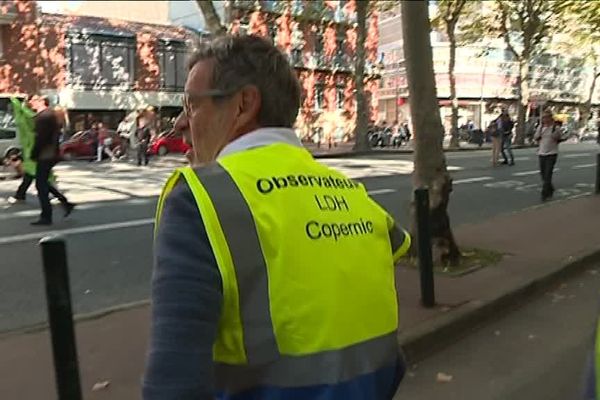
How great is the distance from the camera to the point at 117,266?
23.3 ft

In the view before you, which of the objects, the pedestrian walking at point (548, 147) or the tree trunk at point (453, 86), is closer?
the pedestrian walking at point (548, 147)

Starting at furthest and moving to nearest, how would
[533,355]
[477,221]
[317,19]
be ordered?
[317,19] < [477,221] < [533,355]

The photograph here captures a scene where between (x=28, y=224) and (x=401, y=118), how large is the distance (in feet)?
168

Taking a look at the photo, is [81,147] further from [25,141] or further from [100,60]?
[25,141]

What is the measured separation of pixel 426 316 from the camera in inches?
204

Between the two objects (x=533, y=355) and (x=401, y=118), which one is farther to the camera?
(x=401, y=118)

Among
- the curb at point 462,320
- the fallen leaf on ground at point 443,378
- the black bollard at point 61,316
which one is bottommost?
the fallen leaf on ground at point 443,378

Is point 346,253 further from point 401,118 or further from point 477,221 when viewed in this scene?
point 401,118

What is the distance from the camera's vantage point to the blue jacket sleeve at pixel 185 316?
4.21 feet

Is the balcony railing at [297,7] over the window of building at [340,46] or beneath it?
over

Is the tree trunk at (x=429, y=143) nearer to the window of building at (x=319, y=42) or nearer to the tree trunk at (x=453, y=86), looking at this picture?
the tree trunk at (x=453, y=86)

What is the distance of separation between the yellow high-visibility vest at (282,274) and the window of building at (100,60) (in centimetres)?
3469

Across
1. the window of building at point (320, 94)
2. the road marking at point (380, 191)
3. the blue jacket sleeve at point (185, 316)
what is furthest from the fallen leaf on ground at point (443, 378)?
the window of building at point (320, 94)

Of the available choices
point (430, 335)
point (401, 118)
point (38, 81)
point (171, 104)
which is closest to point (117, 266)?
point (430, 335)
